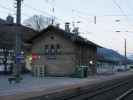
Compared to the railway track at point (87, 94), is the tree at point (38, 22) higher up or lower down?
higher up

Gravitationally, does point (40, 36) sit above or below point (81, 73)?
above

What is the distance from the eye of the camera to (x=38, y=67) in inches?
2376

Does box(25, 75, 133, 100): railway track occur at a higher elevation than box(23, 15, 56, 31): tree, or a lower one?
lower

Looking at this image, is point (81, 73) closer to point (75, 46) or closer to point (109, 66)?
point (75, 46)

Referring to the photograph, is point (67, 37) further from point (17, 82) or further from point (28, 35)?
point (17, 82)

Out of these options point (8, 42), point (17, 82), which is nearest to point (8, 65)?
point (8, 42)

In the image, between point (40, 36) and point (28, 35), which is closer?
point (40, 36)

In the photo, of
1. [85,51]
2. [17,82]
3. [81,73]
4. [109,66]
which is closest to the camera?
[17,82]

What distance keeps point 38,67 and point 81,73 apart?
24.7 feet

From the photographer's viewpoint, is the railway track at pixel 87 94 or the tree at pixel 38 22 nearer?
the railway track at pixel 87 94

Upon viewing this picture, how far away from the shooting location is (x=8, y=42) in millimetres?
61062

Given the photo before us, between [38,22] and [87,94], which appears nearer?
[87,94]

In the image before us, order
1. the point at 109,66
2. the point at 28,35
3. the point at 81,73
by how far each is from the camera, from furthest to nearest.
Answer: the point at 109,66
the point at 28,35
the point at 81,73

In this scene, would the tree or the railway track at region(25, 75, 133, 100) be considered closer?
the railway track at region(25, 75, 133, 100)
